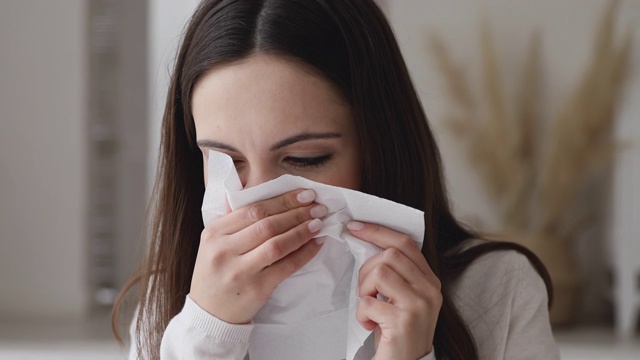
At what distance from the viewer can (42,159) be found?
2.36m

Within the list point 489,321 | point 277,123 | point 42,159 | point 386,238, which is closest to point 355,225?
point 386,238

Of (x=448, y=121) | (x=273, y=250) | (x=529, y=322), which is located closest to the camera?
(x=273, y=250)

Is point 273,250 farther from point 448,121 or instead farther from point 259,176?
point 448,121

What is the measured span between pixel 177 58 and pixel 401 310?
0.45 m

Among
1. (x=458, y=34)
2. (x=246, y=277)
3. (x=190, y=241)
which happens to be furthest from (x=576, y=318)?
(x=246, y=277)

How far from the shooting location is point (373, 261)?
1.04 meters

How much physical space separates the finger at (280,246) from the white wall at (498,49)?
1.32 meters

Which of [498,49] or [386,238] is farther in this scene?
[498,49]

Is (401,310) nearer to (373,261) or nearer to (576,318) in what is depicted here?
(373,261)

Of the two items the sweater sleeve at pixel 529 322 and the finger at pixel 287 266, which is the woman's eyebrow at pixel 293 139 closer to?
the finger at pixel 287 266

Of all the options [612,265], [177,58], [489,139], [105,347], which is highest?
[177,58]

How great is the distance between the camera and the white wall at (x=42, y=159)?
2.34m

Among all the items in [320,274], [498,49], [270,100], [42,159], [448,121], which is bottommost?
[42,159]

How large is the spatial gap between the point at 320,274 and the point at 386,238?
11 centimetres
